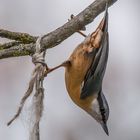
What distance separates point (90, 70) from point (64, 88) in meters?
0.85

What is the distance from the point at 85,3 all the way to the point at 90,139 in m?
0.66

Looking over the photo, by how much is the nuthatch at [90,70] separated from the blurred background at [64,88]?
48 centimetres

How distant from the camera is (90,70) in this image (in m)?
1.32

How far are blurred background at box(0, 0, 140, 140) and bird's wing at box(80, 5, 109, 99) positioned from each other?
1.92 feet

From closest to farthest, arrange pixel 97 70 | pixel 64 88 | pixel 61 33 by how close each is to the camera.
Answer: pixel 61 33
pixel 97 70
pixel 64 88

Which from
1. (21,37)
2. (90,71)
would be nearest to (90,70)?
(90,71)

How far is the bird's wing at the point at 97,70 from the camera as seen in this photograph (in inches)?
47.8

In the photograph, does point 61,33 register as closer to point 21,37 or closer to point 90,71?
point 21,37

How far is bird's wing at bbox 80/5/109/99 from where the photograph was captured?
121 cm

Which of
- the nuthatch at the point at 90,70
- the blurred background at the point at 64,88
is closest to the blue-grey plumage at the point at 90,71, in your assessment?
the nuthatch at the point at 90,70

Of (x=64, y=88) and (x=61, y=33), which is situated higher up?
(x=64, y=88)

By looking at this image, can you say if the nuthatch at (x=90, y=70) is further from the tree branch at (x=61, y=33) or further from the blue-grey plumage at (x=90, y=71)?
the tree branch at (x=61, y=33)

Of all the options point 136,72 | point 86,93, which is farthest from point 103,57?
point 136,72

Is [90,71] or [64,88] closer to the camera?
[90,71]
